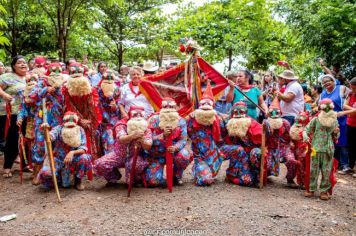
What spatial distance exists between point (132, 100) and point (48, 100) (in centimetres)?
132

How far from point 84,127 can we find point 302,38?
5.73 metres

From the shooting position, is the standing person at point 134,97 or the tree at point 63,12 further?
the tree at point 63,12

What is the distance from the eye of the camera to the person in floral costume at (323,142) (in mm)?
4930

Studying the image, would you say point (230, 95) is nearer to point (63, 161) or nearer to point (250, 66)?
point (63, 161)

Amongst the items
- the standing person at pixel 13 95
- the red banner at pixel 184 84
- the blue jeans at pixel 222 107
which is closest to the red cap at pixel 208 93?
the red banner at pixel 184 84

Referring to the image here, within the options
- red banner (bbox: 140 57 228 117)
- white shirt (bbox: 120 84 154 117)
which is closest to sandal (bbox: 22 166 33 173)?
white shirt (bbox: 120 84 154 117)

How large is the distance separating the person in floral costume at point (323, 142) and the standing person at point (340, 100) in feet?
6.25

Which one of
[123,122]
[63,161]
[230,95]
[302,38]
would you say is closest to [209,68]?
[230,95]

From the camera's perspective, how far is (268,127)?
5.24 m

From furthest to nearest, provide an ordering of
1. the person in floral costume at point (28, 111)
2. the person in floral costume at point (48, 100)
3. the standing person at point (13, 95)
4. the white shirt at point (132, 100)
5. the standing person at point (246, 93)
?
the standing person at point (13, 95) → the white shirt at point (132, 100) → the standing person at point (246, 93) → the person in floral costume at point (28, 111) → the person in floral costume at point (48, 100)

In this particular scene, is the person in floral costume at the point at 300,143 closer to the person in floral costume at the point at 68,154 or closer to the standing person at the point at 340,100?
the standing person at the point at 340,100

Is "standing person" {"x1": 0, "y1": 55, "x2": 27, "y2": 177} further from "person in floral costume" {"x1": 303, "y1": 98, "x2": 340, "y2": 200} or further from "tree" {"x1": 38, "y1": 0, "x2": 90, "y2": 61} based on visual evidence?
"tree" {"x1": 38, "y1": 0, "x2": 90, "y2": 61}

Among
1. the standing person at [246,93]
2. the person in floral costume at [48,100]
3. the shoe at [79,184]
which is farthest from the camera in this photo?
the standing person at [246,93]

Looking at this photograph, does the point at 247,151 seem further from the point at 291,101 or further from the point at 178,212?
the point at 178,212
